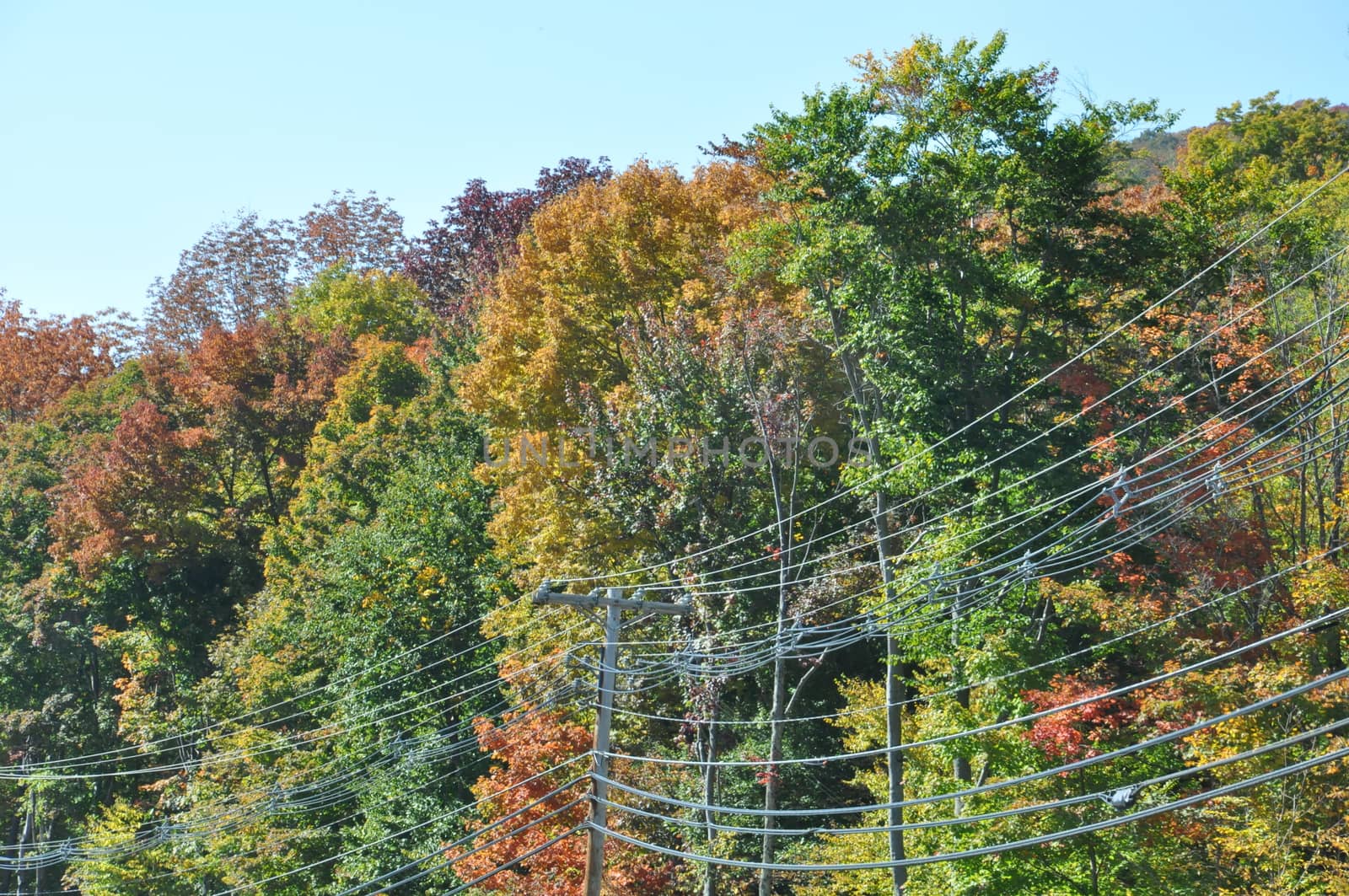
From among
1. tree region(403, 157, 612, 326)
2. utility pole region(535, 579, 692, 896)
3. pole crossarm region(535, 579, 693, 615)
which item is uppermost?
tree region(403, 157, 612, 326)

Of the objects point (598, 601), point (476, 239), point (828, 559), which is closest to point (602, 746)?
point (598, 601)

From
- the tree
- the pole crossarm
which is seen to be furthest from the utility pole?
the tree

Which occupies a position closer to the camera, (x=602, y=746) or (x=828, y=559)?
(x=602, y=746)

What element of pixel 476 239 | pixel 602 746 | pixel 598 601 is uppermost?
pixel 476 239

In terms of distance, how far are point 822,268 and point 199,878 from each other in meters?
20.5

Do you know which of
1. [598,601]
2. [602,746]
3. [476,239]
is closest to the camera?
[602,746]

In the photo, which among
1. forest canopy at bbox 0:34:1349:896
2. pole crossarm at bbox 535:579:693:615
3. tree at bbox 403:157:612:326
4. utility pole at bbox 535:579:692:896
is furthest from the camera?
tree at bbox 403:157:612:326

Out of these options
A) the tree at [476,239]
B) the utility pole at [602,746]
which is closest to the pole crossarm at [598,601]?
the utility pole at [602,746]

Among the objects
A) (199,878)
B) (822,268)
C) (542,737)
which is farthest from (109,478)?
(822,268)

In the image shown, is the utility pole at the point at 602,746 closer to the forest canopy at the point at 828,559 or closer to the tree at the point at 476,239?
the forest canopy at the point at 828,559

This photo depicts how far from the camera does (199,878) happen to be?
96.4 feet

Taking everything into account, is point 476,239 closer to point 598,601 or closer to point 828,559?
point 828,559

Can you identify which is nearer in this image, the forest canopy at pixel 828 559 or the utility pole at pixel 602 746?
the utility pole at pixel 602 746

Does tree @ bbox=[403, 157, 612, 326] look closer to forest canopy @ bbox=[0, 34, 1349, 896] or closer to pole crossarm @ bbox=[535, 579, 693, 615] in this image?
forest canopy @ bbox=[0, 34, 1349, 896]
